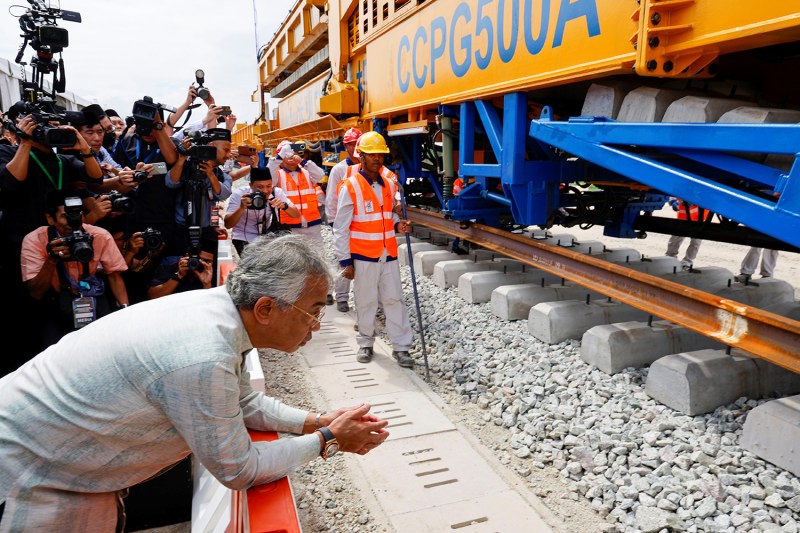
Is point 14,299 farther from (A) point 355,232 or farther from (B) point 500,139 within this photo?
(B) point 500,139

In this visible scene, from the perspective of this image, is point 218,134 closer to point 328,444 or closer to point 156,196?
point 156,196

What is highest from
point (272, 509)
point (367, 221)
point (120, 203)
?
point (120, 203)

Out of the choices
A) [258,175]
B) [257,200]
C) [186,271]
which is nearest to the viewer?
[186,271]

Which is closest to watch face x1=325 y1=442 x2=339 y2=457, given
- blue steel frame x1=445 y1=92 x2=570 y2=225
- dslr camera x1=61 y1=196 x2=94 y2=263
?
dslr camera x1=61 y1=196 x2=94 y2=263

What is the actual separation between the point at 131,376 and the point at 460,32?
453 cm

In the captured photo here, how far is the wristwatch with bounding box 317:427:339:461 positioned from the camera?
1.68 meters

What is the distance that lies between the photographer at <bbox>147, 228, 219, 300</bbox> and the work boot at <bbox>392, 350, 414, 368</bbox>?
5.49ft

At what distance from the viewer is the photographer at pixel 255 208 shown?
4.72 metres

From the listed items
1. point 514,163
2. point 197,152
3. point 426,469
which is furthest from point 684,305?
point 197,152

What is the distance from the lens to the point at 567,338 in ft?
13.1

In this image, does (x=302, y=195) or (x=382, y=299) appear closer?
(x=382, y=299)

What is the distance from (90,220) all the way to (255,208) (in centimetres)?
164

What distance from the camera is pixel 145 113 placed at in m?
3.33

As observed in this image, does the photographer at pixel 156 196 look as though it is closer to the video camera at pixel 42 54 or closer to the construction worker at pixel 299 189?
the video camera at pixel 42 54
